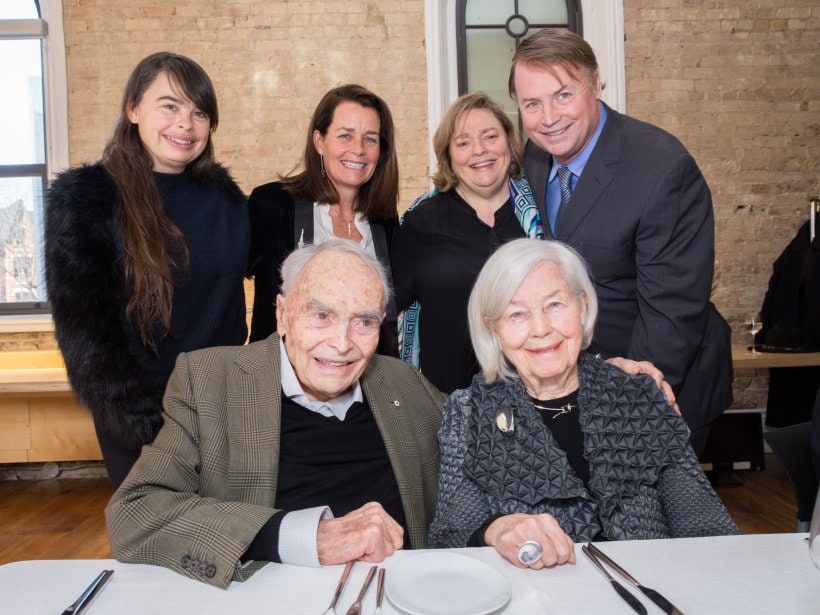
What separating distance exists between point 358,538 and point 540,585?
320 mm

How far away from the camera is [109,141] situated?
2.25 meters

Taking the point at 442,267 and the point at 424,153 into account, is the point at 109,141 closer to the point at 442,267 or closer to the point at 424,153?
the point at 442,267

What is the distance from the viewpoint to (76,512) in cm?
445

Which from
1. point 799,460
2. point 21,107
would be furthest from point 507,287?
point 21,107

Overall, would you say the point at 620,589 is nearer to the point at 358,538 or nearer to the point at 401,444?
the point at 358,538

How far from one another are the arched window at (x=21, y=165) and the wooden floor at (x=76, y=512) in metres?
1.36

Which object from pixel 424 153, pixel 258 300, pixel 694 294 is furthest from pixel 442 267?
pixel 424 153

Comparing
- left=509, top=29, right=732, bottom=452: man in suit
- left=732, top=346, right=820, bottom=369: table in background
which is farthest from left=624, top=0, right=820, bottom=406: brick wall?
left=509, top=29, right=732, bottom=452: man in suit

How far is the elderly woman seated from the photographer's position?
159 centimetres

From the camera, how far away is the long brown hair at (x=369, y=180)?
2652 mm

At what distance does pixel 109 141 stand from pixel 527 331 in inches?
57.2

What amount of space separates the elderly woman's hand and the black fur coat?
1153 mm

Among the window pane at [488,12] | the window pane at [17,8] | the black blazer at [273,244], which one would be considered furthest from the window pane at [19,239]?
the black blazer at [273,244]

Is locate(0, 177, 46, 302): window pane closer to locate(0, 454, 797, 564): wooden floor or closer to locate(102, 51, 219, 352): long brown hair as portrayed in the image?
locate(0, 454, 797, 564): wooden floor
